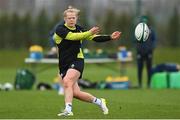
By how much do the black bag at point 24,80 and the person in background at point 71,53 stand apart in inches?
320

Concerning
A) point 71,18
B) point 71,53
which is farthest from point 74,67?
point 71,18

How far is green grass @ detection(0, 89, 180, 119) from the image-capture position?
39.0ft

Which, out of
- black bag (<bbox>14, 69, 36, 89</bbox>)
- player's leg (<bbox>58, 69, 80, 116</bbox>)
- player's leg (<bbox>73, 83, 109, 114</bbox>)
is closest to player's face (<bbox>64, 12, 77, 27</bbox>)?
player's leg (<bbox>58, 69, 80, 116</bbox>)

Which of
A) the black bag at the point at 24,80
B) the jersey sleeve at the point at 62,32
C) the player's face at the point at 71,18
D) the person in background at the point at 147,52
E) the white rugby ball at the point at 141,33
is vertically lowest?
the black bag at the point at 24,80

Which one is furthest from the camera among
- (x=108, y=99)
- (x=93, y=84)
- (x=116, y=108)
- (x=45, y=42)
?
(x=45, y=42)

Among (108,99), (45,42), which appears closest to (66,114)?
(108,99)

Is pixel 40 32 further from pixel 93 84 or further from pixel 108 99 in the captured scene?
pixel 108 99

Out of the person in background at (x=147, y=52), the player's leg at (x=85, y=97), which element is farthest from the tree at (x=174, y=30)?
the player's leg at (x=85, y=97)

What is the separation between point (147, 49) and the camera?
20.2 m

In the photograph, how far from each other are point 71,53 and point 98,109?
164 cm

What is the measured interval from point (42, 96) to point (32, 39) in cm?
2077

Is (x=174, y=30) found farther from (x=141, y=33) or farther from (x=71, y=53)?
(x=71, y=53)

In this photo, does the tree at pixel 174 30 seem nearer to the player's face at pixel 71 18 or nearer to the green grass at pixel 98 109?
the green grass at pixel 98 109

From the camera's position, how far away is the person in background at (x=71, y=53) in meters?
11.7
